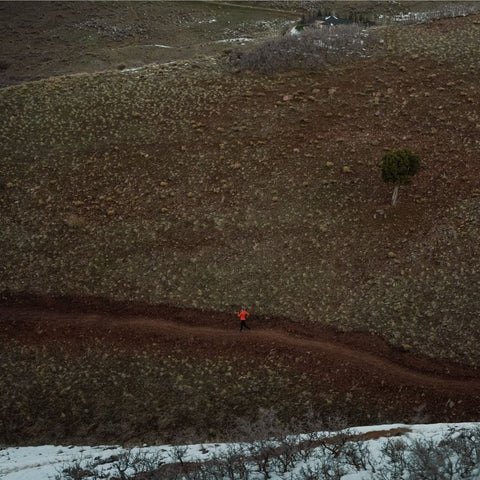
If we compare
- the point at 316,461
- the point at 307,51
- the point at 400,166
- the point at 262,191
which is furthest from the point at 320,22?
the point at 316,461

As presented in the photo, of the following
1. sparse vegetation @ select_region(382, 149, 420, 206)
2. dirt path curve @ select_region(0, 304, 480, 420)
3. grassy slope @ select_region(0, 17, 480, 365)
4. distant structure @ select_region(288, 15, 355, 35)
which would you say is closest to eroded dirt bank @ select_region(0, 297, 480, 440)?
dirt path curve @ select_region(0, 304, 480, 420)

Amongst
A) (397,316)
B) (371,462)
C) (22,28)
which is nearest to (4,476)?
(371,462)

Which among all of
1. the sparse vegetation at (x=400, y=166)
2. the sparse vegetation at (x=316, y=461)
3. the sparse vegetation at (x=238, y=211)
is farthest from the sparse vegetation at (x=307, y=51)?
the sparse vegetation at (x=316, y=461)

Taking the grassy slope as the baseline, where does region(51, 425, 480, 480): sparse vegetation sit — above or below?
below

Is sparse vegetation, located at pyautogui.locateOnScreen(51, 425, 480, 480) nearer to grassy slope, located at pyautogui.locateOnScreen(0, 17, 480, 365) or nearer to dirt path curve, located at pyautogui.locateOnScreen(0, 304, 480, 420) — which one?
dirt path curve, located at pyautogui.locateOnScreen(0, 304, 480, 420)

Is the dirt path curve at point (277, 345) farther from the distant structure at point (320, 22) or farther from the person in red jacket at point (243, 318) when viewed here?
the distant structure at point (320, 22)

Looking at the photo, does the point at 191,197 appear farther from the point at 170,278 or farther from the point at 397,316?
the point at 397,316

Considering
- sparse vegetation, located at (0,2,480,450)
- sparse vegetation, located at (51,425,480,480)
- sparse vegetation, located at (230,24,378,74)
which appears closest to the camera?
sparse vegetation, located at (51,425,480,480)

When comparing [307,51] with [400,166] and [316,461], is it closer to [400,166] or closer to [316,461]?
[400,166]
